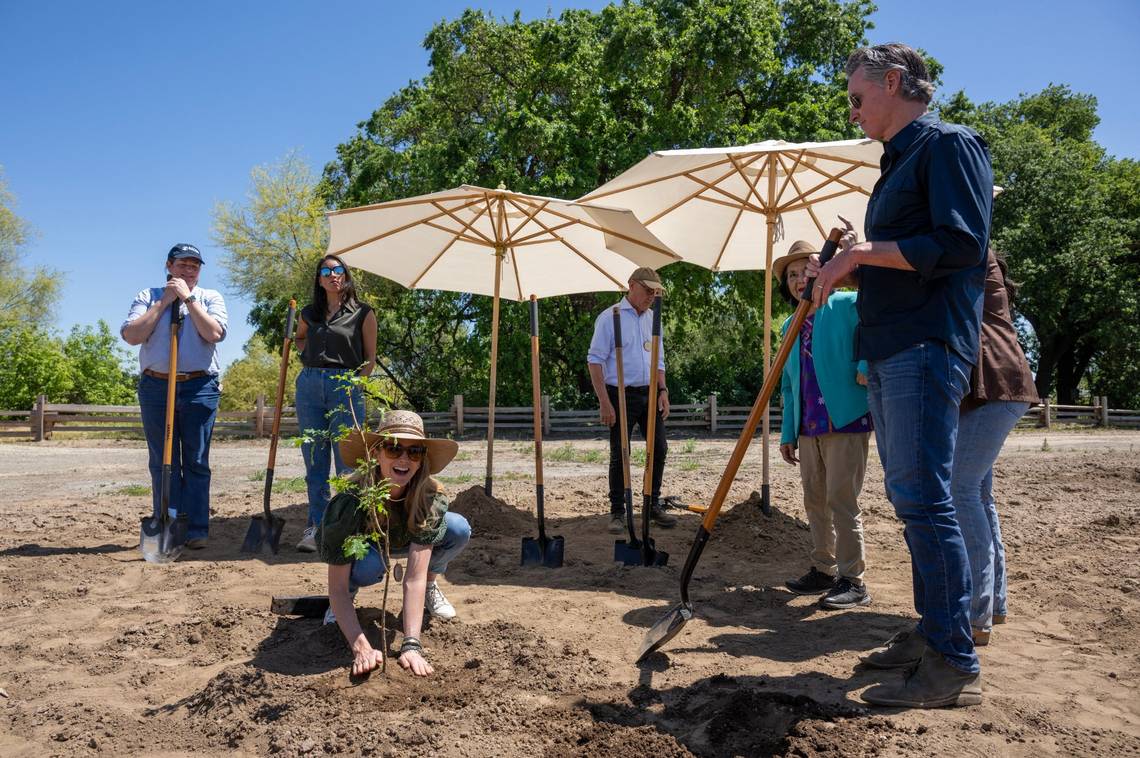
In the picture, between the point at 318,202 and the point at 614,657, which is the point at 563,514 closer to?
the point at 614,657

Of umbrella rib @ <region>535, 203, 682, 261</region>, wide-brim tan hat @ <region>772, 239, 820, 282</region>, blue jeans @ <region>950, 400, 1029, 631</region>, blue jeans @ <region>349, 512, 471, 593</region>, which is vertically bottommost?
blue jeans @ <region>349, 512, 471, 593</region>

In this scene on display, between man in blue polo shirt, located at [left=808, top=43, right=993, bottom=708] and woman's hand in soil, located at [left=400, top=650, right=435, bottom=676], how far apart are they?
1.67m

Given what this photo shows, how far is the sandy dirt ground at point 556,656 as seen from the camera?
9.13 feet

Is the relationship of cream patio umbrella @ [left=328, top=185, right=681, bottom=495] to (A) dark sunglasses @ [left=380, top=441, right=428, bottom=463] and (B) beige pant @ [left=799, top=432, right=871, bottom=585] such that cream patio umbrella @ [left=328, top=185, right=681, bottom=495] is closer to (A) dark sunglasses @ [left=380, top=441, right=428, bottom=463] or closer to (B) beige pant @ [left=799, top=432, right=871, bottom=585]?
(B) beige pant @ [left=799, top=432, right=871, bottom=585]

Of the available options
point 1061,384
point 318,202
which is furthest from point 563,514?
point 1061,384

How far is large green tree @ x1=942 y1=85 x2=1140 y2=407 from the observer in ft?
89.3

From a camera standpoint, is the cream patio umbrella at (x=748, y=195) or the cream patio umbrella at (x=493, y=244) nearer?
the cream patio umbrella at (x=748, y=195)

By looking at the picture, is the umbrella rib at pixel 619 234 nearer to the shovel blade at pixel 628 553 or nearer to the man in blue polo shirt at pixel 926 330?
the shovel blade at pixel 628 553

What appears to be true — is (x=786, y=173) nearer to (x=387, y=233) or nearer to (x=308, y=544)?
(x=387, y=233)

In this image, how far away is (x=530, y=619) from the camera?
4180 mm

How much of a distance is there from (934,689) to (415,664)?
6.36ft

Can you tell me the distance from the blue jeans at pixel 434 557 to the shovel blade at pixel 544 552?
61.3 inches

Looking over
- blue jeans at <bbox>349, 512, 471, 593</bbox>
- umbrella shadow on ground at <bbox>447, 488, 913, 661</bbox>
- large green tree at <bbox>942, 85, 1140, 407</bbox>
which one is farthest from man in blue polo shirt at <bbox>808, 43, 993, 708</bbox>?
large green tree at <bbox>942, 85, 1140, 407</bbox>

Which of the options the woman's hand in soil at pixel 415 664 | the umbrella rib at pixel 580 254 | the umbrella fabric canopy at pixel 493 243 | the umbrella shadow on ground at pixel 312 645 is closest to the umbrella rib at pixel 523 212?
the umbrella fabric canopy at pixel 493 243
